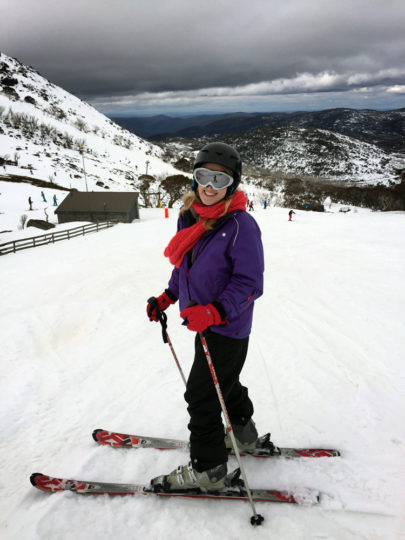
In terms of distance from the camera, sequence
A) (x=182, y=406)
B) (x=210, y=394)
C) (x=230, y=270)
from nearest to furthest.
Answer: (x=230, y=270)
(x=210, y=394)
(x=182, y=406)

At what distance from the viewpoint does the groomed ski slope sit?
226 cm

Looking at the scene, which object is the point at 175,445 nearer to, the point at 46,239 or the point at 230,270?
the point at 230,270

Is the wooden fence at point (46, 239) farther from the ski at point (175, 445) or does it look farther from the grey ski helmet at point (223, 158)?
the grey ski helmet at point (223, 158)

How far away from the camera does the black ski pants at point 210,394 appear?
7.42 feet

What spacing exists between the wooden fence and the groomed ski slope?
1202 cm

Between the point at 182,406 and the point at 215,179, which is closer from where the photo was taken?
the point at 215,179

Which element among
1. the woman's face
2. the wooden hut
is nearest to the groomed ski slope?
the woman's face

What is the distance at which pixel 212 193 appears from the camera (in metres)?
2.14

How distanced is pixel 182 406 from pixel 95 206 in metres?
36.2

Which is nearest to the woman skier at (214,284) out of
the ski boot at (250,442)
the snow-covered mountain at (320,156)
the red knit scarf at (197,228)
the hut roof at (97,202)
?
the red knit scarf at (197,228)

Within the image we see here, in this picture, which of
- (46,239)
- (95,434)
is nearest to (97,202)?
(46,239)

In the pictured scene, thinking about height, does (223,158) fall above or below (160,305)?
above

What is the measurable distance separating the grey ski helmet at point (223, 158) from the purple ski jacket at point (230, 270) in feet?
1.04

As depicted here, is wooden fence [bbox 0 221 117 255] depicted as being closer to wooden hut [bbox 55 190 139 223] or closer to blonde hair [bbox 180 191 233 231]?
wooden hut [bbox 55 190 139 223]
